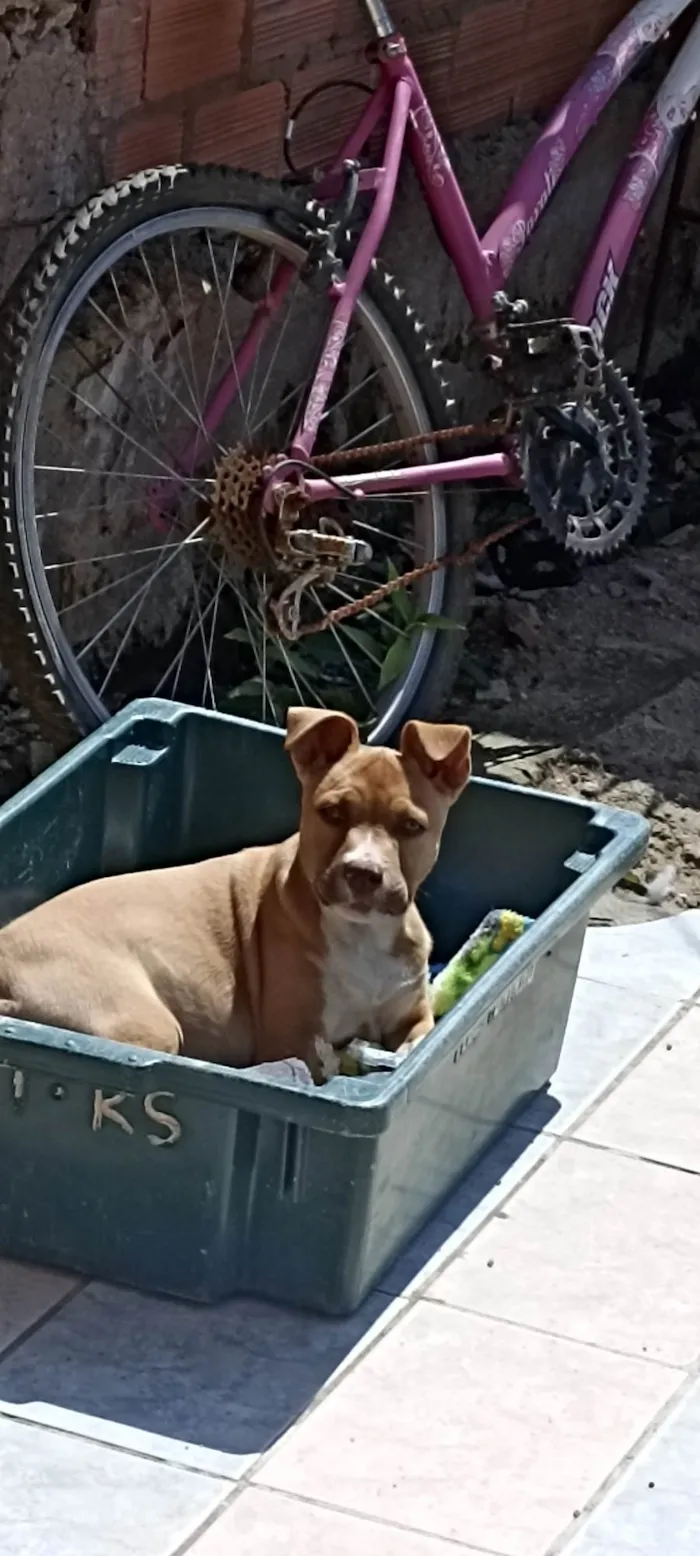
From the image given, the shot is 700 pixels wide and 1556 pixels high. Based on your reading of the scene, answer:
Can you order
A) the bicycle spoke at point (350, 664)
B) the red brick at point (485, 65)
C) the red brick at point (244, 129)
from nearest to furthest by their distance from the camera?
the red brick at point (244, 129)
the bicycle spoke at point (350, 664)
the red brick at point (485, 65)

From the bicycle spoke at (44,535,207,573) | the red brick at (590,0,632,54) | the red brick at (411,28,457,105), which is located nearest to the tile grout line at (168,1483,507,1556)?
the bicycle spoke at (44,535,207,573)

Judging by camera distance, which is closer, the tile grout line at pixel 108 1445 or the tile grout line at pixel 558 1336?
the tile grout line at pixel 108 1445

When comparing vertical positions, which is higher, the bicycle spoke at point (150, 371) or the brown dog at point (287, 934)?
the bicycle spoke at point (150, 371)

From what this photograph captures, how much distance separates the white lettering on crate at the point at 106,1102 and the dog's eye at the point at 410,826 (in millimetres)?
549

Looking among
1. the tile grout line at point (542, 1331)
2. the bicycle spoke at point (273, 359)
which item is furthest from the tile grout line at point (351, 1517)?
the bicycle spoke at point (273, 359)

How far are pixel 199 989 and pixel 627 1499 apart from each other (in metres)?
0.97

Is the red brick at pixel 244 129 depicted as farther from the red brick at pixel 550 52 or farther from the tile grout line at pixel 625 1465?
the tile grout line at pixel 625 1465

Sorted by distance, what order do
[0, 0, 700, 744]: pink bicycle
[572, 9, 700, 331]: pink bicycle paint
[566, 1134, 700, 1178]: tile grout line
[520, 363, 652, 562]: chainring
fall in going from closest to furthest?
[566, 1134, 700, 1178]: tile grout line
[0, 0, 700, 744]: pink bicycle
[520, 363, 652, 562]: chainring
[572, 9, 700, 331]: pink bicycle paint

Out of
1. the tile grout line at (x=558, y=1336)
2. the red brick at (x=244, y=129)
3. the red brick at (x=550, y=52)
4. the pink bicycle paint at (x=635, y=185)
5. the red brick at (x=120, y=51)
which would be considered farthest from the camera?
the red brick at (x=550, y=52)

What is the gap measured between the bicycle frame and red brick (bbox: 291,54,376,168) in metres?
0.21

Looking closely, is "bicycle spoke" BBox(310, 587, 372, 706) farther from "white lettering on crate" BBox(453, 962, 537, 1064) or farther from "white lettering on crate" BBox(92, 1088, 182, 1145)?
"white lettering on crate" BBox(92, 1088, 182, 1145)

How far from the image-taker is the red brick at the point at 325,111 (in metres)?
5.10

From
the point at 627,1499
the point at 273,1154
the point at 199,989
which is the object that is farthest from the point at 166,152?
the point at 627,1499

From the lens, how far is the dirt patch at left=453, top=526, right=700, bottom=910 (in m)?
4.97
